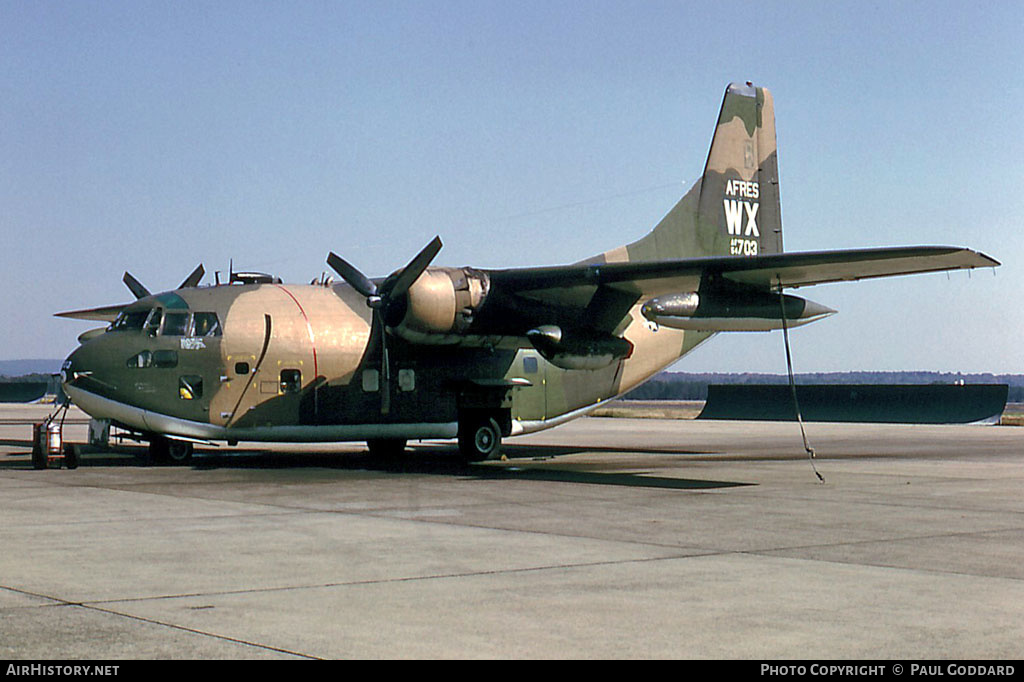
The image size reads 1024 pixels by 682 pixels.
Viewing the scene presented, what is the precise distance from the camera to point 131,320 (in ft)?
72.0

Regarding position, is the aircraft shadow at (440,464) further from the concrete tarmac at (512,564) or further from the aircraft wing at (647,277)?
the aircraft wing at (647,277)

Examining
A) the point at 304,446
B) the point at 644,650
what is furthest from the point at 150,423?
the point at 644,650

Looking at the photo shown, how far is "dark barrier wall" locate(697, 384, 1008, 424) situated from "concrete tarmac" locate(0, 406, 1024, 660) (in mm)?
26284

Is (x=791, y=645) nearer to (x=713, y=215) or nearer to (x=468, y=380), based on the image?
(x=468, y=380)

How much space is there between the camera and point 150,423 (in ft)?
70.3

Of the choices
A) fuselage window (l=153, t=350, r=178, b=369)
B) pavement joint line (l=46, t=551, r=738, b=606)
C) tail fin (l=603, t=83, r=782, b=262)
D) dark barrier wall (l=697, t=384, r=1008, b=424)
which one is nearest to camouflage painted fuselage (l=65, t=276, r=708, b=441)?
fuselage window (l=153, t=350, r=178, b=369)

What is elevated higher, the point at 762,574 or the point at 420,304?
the point at 420,304

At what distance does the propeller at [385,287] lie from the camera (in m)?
21.2

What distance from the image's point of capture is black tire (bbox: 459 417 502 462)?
24.0 m

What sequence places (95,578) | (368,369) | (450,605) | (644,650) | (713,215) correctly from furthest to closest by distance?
(713,215) → (368,369) → (95,578) → (450,605) → (644,650)

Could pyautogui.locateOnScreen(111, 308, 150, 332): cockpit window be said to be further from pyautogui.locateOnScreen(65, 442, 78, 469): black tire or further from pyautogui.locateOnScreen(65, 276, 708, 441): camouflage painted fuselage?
pyautogui.locateOnScreen(65, 442, 78, 469): black tire

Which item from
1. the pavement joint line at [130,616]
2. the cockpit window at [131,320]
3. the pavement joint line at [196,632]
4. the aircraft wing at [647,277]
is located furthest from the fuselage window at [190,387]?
the pavement joint line at [196,632]

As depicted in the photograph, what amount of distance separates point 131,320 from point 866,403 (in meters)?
34.4
